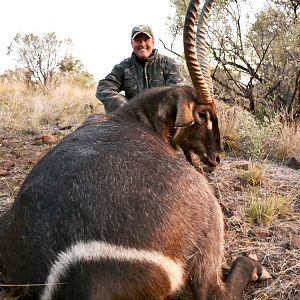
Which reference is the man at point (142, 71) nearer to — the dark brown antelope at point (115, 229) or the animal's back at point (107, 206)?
the dark brown antelope at point (115, 229)

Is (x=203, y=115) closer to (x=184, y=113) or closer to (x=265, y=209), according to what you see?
(x=184, y=113)

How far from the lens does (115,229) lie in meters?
2.48

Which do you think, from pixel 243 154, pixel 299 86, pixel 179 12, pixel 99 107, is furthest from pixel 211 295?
pixel 99 107

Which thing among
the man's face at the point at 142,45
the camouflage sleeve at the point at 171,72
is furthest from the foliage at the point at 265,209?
the man's face at the point at 142,45

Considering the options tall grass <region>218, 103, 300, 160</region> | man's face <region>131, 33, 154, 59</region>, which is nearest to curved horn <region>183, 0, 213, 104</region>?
tall grass <region>218, 103, 300, 160</region>

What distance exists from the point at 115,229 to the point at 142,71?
15.0 ft

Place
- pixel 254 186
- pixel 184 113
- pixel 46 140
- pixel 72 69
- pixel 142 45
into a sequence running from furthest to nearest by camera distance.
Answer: pixel 72 69 → pixel 46 140 → pixel 142 45 → pixel 254 186 → pixel 184 113

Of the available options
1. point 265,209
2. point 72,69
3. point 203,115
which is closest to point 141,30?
point 203,115

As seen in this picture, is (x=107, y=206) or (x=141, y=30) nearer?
(x=107, y=206)

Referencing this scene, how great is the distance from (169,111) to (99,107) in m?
7.86

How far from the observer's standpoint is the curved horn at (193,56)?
12.9ft

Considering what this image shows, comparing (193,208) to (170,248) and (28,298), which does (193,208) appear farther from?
(28,298)

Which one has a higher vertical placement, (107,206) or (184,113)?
(184,113)

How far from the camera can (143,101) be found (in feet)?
14.9
